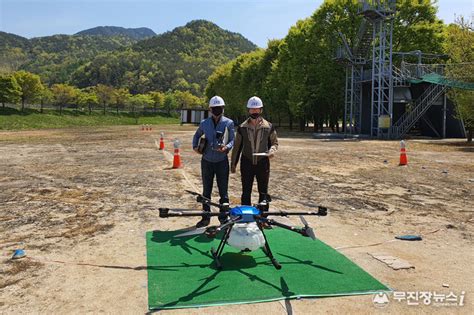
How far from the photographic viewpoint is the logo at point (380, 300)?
4.22 m

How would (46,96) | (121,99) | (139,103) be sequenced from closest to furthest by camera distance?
1. (46,96)
2. (121,99)
3. (139,103)

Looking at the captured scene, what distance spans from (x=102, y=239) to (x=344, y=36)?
37.7 meters

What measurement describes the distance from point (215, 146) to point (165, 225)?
5.83ft

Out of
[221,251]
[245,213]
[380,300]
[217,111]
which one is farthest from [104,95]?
[380,300]

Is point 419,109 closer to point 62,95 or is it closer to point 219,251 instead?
point 219,251

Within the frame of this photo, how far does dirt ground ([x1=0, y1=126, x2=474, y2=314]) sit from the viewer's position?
4379 millimetres

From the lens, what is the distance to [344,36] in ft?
A: 130

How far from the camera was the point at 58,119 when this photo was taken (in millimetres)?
72812

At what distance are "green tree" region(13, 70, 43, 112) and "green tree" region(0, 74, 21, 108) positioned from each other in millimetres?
2055

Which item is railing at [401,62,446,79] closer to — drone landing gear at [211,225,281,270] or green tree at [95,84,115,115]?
drone landing gear at [211,225,281,270]


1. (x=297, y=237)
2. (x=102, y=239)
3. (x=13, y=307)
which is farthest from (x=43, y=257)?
(x=297, y=237)

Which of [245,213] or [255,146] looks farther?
[255,146]

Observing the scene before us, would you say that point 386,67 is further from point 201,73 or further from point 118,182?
point 201,73

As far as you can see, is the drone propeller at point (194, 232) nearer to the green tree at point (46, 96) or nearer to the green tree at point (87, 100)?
the green tree at point (46, 96)
